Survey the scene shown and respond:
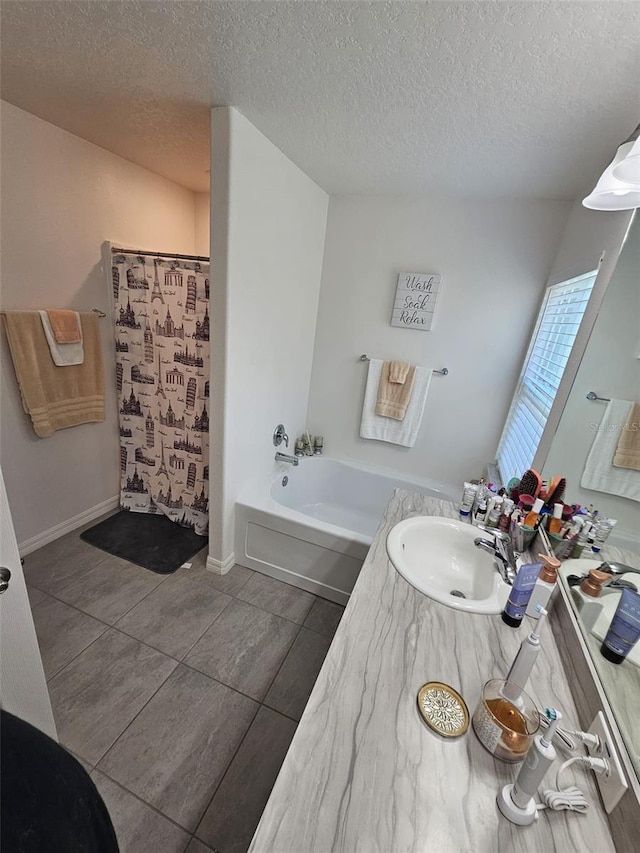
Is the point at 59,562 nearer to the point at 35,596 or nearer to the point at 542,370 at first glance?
the point at 35,596

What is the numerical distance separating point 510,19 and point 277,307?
1437mm

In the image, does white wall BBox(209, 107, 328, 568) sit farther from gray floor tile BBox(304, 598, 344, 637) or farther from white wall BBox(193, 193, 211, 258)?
white wall BBox(193, 193, 211, 258)

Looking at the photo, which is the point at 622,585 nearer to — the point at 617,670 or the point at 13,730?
the point at 617,670

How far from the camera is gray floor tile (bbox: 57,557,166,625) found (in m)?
1.79

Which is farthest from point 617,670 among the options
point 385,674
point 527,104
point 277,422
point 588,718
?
point 277,422

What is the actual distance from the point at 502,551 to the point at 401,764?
78 centimetres

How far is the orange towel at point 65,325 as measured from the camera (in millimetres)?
1894

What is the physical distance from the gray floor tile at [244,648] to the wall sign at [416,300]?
6.63ft

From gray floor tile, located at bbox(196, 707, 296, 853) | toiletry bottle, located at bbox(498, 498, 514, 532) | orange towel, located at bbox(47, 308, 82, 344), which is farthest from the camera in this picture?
orange towel, located at bbox(47, 308, 82, 344)

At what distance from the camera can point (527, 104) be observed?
3.85 ft

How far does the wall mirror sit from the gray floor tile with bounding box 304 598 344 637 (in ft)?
3.94

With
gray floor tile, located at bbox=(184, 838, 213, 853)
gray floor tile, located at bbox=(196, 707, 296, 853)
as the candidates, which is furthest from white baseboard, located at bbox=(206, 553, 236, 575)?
gray floor tile, located at bbox=(184, 838, 213, 853)

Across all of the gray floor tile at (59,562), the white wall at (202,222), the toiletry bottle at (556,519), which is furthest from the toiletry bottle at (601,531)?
the white wall at (202,222)

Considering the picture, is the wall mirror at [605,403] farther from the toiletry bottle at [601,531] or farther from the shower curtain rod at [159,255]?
the shower curtain rod at [159,255]
